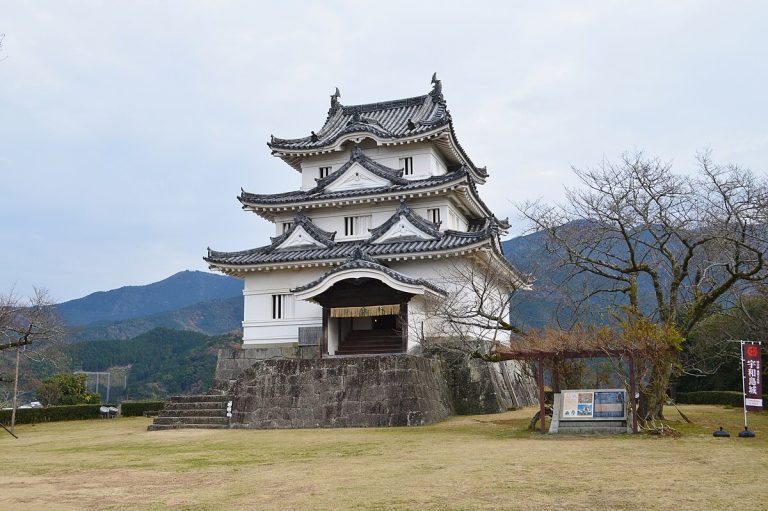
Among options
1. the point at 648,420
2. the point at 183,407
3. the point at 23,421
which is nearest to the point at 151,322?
the point at 23,421

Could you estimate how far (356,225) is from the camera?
2630 centimetres

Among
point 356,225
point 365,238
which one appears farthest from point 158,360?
point 365,238

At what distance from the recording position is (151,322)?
129 m

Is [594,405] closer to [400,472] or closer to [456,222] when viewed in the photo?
[400,472]

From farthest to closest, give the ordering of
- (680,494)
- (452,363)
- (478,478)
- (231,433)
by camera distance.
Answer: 1. (452,363)
2. (231,433)
3. (478,478)
4. (680,494)

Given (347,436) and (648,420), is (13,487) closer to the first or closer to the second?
(347,436)

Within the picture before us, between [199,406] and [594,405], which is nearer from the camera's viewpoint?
[594,405]

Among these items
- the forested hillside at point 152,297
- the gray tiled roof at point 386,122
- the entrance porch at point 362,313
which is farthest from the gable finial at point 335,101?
the forested hillside at point 152,297

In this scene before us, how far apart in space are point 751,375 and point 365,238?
1491 cm

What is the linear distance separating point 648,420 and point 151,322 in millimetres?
125235

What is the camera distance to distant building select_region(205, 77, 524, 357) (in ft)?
71.6

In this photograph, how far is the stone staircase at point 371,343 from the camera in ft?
74.4

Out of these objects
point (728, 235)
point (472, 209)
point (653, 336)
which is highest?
point (472, 209)

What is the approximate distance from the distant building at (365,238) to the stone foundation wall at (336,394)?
8.71ft
